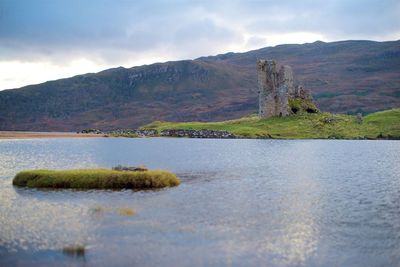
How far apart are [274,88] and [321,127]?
23816 millimetres

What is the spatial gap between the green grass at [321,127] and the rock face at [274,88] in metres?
4.06

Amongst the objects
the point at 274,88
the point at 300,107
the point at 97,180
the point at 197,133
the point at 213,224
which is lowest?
the point at 213,224

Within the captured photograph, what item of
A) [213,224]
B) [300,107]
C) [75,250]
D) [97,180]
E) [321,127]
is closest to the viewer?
[75,250]

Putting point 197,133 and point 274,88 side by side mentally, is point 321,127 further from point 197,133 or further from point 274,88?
point 197,133

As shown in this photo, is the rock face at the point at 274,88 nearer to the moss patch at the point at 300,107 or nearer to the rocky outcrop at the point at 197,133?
the moss patch at the point at 300,107

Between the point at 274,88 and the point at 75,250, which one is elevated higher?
the point at 274,88

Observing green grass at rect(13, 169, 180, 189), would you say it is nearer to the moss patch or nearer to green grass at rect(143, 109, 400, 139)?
green grass at rect(143, 109, 400, 139)

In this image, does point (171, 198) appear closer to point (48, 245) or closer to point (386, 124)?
point (48, 245)

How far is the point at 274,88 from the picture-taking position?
181 m

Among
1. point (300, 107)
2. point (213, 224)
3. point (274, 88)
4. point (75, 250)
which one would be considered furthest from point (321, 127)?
point (75, 250)

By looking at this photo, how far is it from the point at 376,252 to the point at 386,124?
14914cm

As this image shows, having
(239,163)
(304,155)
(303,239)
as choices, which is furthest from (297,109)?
(303,239)

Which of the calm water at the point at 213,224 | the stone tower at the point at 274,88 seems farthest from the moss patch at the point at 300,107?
the calm water at the point at 213,224

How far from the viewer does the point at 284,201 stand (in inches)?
1751
